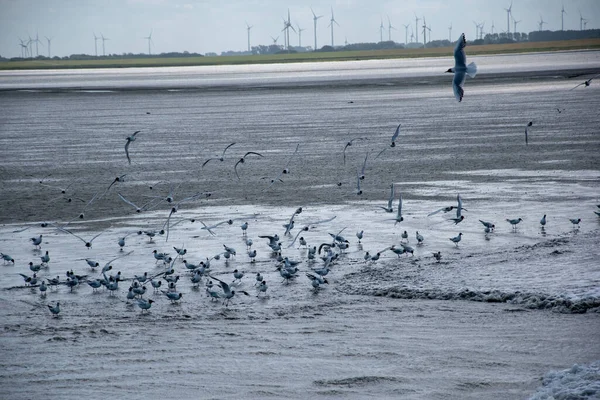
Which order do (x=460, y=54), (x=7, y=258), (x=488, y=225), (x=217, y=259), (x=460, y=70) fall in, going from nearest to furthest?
1. (x=460, y=70)
2. (x=460, y=54)
3. (x=217, y=259)
4. (x=7, y=258)
5. (x=488, y=225)

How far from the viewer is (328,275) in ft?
44.8

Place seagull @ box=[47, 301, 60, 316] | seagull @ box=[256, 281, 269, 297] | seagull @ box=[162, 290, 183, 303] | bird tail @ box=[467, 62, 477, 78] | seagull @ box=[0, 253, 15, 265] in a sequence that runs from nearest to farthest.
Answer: bird tail @ box=[467, 62, 477, 78] < seagull @ box=[47, 301, 60, 316] < seagull @ box=[162, 290, 183, 303] < seagull @ box=[256, 281, 269, 297] < seagull @ box=[0, 253, 15, 265]

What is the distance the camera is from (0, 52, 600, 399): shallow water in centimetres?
938

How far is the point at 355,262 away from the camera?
570 inches

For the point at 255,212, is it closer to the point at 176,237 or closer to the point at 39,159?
the point at 176,237

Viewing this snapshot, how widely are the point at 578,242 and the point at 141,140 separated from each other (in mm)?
25709

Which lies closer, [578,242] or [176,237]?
[578,242]

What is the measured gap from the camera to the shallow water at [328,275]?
9.38m

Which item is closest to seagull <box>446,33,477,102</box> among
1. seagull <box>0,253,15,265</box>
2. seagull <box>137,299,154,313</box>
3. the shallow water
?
the shallow water

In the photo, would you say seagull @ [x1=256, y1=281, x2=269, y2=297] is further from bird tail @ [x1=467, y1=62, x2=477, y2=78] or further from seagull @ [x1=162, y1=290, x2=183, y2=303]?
bird tail @ [x1=467, y1=62, x2=477, y2=78]

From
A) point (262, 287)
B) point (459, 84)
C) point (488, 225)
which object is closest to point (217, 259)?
point (262, 287)

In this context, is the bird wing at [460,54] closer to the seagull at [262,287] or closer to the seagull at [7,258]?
the seagull at [262,287]

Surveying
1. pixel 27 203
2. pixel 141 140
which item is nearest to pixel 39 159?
pixel 141 140

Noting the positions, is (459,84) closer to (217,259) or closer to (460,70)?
(460,70)
